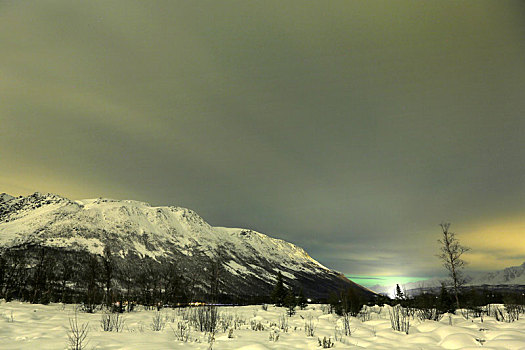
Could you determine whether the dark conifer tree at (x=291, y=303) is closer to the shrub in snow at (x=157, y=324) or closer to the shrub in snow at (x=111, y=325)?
the shrub in snow at (x=157, y=324)

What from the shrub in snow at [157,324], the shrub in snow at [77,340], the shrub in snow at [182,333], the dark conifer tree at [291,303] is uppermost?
the shrub in snow at [77,340]

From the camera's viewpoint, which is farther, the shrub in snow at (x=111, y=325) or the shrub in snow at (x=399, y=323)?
the shrub in snow at (x=399, y=323)

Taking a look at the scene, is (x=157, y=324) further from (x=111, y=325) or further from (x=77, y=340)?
(x=77, y=340)

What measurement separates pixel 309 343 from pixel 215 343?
3625 mm

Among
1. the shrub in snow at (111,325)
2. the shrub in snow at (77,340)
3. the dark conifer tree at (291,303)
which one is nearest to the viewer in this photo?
the shrub in snow at (77,340)

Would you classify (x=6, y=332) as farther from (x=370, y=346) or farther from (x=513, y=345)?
(x=513, y=345)

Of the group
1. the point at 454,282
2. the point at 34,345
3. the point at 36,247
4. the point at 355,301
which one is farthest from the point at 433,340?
the point at 36,247

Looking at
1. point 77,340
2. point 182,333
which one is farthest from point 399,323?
point 77,340

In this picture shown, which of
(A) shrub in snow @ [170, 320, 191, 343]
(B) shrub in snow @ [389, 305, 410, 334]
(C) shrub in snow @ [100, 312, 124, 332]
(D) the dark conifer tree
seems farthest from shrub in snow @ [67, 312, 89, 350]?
(D) the dark conifer tree

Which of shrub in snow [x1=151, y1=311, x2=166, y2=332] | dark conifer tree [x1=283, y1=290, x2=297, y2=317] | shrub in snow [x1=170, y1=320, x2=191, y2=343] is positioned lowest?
dark conifer tree [x1=283, y1=290, x2=297, y2=317]

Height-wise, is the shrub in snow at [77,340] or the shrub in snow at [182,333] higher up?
the shrub in snow at [77,340]

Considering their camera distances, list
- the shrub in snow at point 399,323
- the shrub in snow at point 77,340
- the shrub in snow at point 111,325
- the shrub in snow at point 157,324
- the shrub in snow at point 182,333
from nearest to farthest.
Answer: the shrub in snow at point 77,340, the shrub in snow at point 182,333, the shrub in snow at point 111,325, the shrub in snow at point 399,323, the shrub in snow at point 157,324

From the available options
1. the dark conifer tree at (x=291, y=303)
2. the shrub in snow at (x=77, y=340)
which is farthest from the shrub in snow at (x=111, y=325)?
the dark conifer tree at (x=291, y=303)

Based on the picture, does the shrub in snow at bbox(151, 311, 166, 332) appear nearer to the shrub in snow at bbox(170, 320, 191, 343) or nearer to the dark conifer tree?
the shrub in snow at bbox(170, 320, 191, 343)
